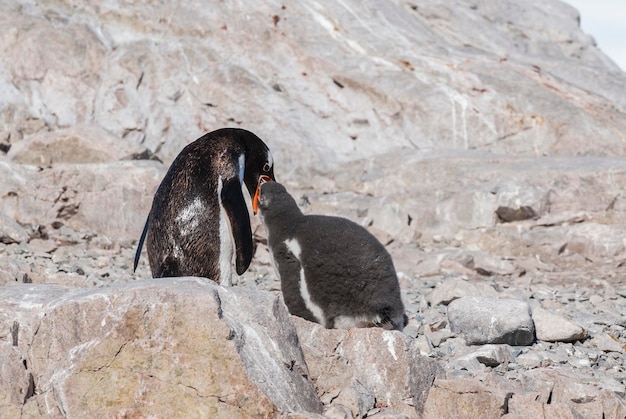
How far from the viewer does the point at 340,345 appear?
398 centimetres

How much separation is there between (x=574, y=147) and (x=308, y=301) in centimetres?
786

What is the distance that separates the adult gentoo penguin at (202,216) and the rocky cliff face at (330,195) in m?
0.77

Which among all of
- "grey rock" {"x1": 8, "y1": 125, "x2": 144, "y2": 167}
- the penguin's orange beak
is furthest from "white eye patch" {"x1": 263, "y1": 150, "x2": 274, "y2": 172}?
"grey rock" {"x1": 8, "y1": 125, "x2": 144, "y2": 167}

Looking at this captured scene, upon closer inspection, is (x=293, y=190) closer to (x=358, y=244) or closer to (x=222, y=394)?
(x=358, y=244)

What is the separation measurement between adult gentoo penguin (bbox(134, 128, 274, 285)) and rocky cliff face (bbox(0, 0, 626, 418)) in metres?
0.77

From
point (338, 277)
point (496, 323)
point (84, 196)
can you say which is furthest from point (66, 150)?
point (496, 323)

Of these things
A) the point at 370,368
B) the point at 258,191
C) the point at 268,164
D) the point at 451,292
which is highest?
the point at 268,164

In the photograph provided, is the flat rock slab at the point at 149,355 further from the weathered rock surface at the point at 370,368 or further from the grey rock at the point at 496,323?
the grey rock at the point at 496,323

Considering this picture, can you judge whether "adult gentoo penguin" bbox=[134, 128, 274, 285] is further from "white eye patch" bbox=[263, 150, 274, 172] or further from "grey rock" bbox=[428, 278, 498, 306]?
"grey rock" bbox=[428, 278, 498, 306]

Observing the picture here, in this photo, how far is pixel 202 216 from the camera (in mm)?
4531

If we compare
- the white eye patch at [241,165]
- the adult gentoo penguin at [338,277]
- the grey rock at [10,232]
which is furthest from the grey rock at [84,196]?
the white eye patch at [241,165]

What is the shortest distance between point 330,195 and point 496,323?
20.5 feet

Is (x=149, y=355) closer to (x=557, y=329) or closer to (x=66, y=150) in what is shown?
(x=557, y=329)

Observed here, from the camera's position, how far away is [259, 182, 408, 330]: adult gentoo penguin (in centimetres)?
498
